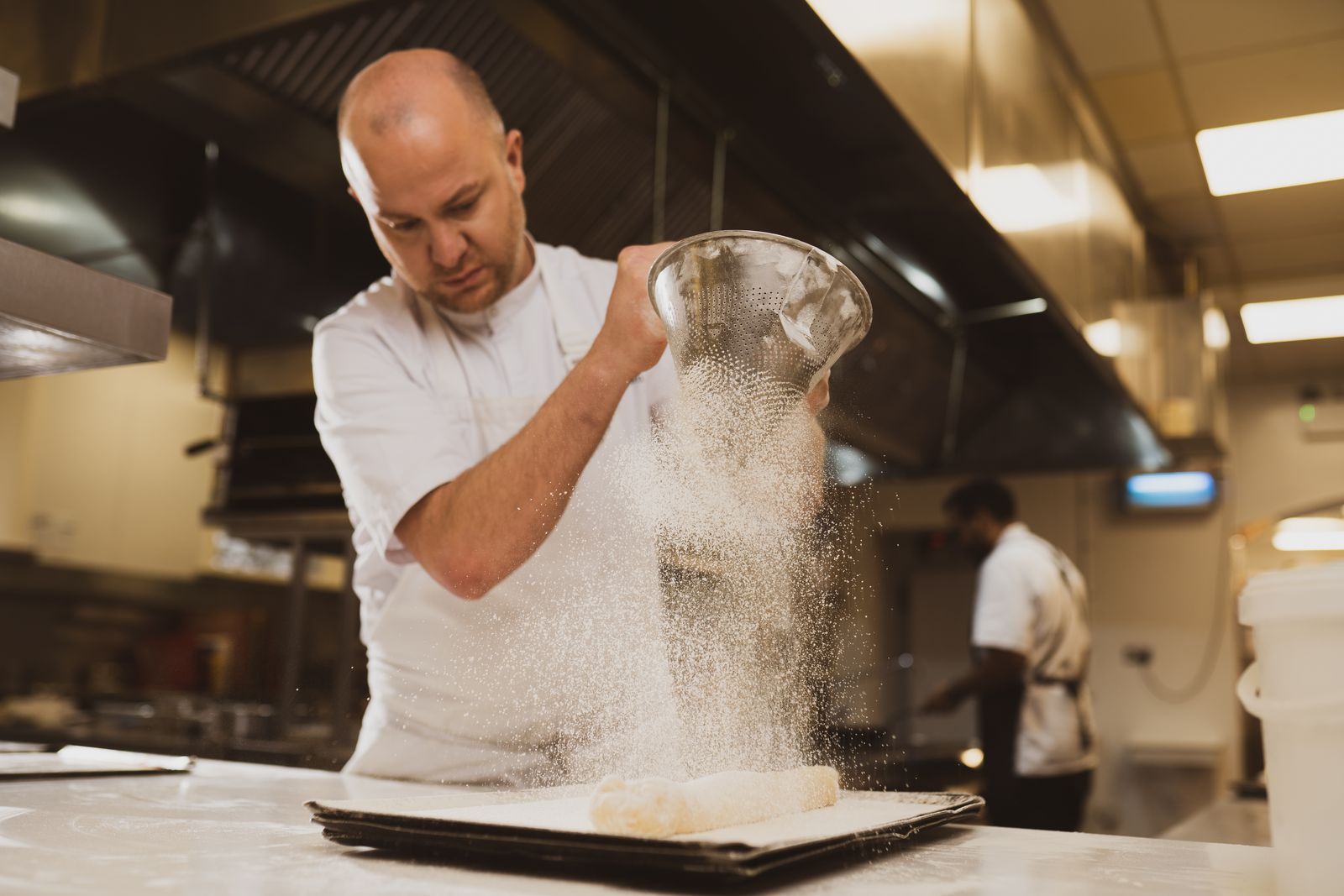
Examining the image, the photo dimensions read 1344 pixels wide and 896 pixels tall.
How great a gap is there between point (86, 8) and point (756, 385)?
1.49 meters

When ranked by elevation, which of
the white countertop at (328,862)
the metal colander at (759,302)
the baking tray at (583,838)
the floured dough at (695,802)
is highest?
the metal colander at (759,302)

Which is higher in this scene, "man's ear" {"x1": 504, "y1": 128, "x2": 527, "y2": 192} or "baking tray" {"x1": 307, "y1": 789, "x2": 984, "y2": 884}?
"man's ear" {"x1": 504, "y1": 128, "x2": 527, "y2": 192}

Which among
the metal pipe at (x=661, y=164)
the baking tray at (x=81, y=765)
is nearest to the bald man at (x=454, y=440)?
the baking tray at (x=81, y=765)

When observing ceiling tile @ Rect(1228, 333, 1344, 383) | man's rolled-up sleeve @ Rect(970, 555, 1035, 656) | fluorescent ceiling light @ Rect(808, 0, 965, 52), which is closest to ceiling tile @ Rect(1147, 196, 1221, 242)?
ceiling tile @ Rect(1228, 333, 1344, 383)

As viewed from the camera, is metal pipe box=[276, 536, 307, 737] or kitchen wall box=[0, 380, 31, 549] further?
kitchen wall box=[0, 380, 31, 549]

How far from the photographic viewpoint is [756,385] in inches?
35.5

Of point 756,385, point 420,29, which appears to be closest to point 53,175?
point 420,29

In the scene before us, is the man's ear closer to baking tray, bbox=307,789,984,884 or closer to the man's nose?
the man's nose

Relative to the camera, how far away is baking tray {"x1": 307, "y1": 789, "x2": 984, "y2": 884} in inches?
23.0

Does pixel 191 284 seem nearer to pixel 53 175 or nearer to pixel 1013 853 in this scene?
pixel 53 175

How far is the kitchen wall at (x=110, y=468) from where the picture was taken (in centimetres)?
379

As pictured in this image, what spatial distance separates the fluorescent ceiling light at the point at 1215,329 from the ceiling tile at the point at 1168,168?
0.51 meters

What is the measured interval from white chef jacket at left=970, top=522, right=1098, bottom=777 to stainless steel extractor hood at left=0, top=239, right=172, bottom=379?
2.47 m

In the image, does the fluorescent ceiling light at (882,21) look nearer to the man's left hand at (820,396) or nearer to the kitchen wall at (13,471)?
the man's left hand at (820,396)
